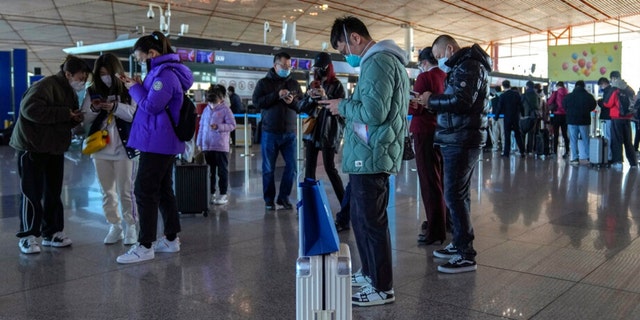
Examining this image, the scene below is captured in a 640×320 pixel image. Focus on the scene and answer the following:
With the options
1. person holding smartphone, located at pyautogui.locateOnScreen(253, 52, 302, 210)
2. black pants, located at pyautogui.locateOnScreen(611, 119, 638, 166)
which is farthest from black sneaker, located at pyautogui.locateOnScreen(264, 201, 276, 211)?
black pants, located at pyautogui.locateOnScreen(611, 119, 638, 166)

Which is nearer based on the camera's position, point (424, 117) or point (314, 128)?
point (424, 117)

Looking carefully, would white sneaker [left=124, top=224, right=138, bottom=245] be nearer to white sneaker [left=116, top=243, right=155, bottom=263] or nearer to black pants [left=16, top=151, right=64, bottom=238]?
white sneaker [left=116, top=243, right=155, bottom=263]

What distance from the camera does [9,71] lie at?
1758 centimetres

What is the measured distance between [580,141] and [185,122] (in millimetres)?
9976

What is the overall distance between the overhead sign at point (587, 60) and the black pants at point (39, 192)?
1777 cm

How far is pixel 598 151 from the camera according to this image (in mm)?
11188

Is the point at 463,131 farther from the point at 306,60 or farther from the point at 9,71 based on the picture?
the point at 9,71

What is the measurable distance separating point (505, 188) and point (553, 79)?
12774 mm

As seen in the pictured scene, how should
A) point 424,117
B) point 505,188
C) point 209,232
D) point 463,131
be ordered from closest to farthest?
point 463,131 → point 424,117 → point 209,232 → point 505,188

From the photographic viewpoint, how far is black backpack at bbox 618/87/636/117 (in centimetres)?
1070

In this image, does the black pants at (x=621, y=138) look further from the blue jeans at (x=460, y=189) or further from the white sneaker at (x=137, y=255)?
the white sneaker at (x=137, y=255)

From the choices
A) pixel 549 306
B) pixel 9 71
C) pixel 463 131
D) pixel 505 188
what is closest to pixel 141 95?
pixel 463 131

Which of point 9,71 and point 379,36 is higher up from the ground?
point 379,36

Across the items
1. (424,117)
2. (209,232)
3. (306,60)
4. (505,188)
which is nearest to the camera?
(424,117)
